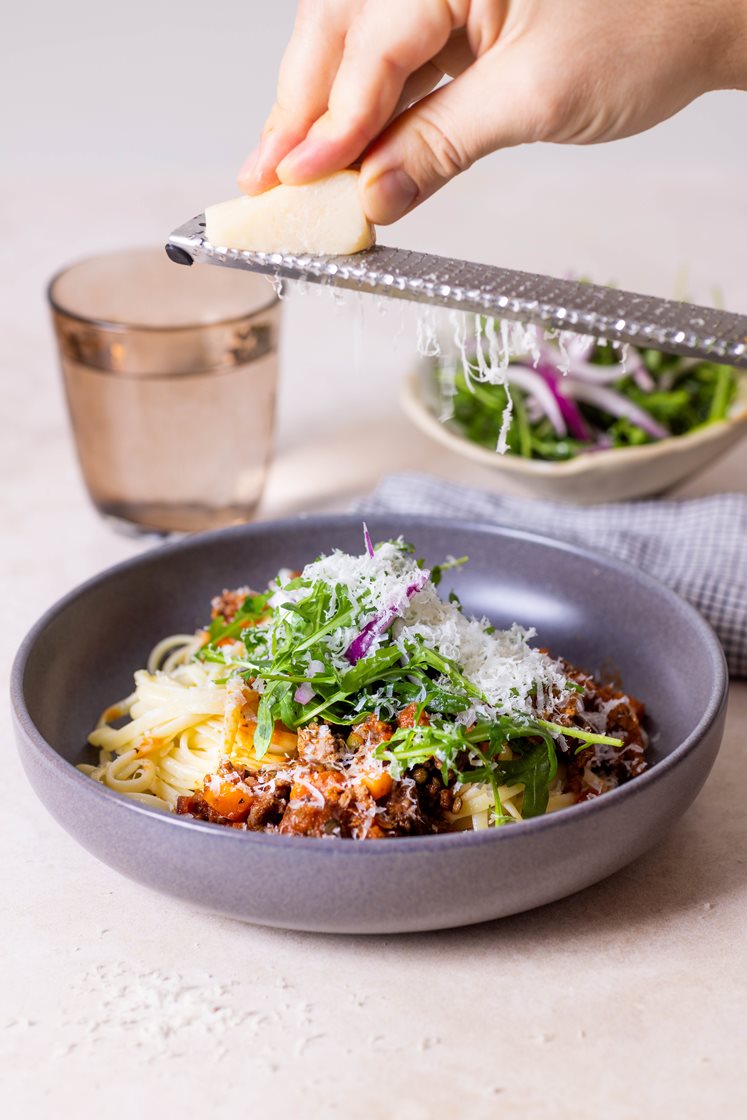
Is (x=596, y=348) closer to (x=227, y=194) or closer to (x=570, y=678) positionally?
(x=570, y=678)

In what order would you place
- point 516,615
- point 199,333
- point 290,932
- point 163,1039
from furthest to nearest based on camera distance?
point 199,333
point 516,615
point 290,932
point 163,1039

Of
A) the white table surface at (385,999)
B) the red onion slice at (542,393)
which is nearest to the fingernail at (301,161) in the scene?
the white table surface at (385,999)

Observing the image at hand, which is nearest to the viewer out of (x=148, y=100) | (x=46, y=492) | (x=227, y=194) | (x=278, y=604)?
(x=278, y=604)

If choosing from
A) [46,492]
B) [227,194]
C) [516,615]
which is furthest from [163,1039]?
[227,194]

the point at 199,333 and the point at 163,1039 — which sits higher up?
the point at 199,333

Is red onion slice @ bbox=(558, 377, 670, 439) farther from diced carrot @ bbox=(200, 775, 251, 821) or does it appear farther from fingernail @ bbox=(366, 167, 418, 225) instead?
diced carrot @ bbox=(200, 775, 251, 821)

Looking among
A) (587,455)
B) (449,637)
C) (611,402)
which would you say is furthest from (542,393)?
(449,637)
